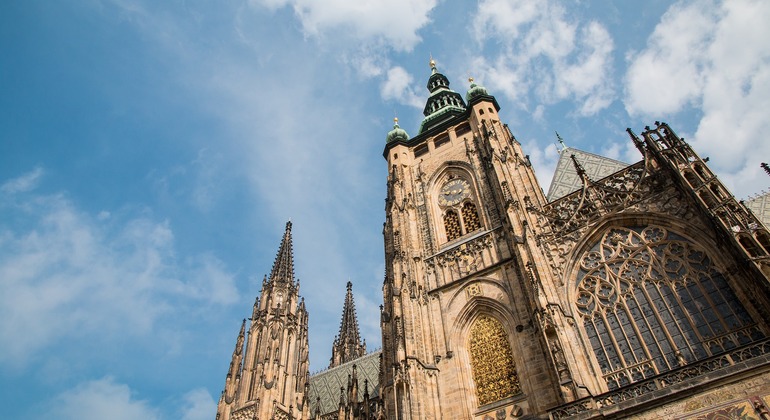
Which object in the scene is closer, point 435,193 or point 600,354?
point 600,354

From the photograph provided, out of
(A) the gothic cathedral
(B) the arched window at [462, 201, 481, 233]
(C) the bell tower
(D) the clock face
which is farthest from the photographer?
(D) the clock face

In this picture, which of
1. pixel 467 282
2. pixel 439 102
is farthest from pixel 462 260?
pixel 439 102

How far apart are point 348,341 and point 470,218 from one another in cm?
2366

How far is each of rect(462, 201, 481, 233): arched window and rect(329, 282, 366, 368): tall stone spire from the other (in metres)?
21.6

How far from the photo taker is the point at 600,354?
42.4ft

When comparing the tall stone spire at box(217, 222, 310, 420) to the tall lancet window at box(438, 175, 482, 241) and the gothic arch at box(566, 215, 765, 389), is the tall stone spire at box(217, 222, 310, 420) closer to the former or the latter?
the tall lancet window at box(438, 175, 482, 241)

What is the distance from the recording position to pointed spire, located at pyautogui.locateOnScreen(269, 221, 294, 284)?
34.1m

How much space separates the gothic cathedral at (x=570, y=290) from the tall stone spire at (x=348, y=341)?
17053 millimetres

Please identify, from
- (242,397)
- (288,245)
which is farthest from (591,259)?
(288,245)

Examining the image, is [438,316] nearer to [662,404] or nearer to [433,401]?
[433,401]

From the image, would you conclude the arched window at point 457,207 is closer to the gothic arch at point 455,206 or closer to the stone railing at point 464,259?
the gothic arch at point 455,206

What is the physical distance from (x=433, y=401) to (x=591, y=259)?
6.20m

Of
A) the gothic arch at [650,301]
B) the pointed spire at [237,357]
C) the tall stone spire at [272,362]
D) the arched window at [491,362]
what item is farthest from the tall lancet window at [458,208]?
the pointed spire at [237,357]

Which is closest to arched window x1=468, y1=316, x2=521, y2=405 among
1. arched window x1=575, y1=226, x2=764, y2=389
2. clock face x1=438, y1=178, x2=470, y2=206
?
arched window x1=575, y1=226, x2=764, y2=389
